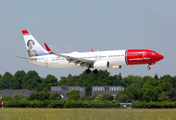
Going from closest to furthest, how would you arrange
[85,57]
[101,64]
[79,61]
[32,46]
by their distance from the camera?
1. [101,64]
2. [79,61]
3. [85,57]
4. [32,46]

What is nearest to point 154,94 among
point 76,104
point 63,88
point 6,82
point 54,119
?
point 63,88

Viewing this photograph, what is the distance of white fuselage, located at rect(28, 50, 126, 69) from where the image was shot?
57250 mm

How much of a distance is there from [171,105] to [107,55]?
19.5m

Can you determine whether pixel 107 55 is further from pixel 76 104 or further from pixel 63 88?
pixel 63 88

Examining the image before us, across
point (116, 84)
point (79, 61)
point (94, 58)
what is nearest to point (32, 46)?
point (79, 61)

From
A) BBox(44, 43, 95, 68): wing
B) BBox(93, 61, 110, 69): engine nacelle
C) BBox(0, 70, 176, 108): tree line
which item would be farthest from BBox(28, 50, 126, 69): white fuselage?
BBox(0, 70, 176, 108): tree line

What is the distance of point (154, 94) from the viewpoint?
112 m

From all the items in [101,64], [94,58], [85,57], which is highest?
[85,57]

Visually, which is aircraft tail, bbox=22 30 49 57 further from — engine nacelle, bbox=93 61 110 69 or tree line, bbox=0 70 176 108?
tree line, bbox=0 70 176 108

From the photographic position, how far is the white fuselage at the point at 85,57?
188ft

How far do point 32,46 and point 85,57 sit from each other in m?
13.0

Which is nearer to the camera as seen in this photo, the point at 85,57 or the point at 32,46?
the point at 85,57

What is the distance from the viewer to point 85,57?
6038 centimetres

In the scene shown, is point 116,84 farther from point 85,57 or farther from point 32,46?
point 85,57
